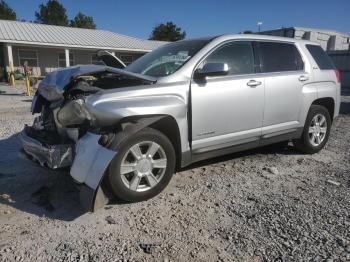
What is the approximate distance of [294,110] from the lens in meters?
5.11

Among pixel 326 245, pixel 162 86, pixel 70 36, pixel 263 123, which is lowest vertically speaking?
pixel 326 245

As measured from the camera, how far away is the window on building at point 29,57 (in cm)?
2386

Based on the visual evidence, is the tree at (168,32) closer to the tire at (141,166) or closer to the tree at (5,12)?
the tree at (5,12)

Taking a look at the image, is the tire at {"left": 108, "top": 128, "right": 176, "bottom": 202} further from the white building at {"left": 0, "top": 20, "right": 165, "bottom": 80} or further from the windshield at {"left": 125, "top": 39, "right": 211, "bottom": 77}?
the white building at {"left": 0, "top": 20, "right": 165, "bottom": 80}

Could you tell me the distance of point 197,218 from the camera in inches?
135

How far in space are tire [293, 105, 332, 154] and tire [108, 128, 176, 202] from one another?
2616 mm

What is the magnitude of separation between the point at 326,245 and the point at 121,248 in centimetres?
176

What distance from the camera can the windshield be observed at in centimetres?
427

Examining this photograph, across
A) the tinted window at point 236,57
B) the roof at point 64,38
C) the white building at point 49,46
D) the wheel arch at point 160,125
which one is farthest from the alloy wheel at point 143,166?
the roof at point 64,38

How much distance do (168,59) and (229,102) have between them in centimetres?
101

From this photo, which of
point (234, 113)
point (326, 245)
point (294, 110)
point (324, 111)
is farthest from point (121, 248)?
point (324, 111)

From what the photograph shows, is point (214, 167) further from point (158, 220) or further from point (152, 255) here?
point (152, 255)

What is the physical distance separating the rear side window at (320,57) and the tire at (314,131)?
697 millimetres

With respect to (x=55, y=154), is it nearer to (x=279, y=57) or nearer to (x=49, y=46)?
(x=279, y=57)
